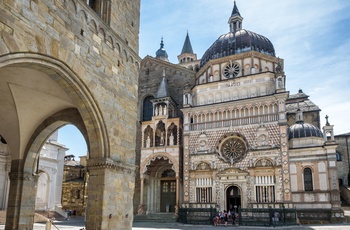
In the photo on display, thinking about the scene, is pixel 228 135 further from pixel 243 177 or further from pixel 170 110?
pixel 170 110

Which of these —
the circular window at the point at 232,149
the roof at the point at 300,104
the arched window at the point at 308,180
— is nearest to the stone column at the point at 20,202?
the circular window at the point at 232,149

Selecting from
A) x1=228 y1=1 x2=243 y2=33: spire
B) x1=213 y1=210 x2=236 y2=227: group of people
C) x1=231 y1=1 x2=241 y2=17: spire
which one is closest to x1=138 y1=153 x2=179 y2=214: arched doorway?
x1=213 y1=210 x2=236 y2=227: group of people

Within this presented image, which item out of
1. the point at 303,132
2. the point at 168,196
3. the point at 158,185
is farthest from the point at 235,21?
the point at 168,196

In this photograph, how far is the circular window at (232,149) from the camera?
24.7 meters

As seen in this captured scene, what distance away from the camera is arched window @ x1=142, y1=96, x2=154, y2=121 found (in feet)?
104

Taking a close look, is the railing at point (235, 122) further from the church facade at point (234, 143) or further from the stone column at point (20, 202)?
the stone column at point (20, 202)

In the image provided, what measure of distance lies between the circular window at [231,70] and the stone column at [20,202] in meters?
19.4

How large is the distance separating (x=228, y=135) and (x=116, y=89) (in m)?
16.9

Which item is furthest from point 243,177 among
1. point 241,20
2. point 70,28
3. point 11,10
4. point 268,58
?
point 11,10

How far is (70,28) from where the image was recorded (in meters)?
7.70

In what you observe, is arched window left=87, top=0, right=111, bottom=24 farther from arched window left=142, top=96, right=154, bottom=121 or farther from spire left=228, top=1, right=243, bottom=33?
spire left=228, top=1, right=243, bottom=33

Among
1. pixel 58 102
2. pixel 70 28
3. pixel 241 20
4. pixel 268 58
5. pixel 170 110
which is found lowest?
pixel 58 102

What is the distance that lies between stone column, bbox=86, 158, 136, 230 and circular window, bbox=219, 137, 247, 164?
16.1m

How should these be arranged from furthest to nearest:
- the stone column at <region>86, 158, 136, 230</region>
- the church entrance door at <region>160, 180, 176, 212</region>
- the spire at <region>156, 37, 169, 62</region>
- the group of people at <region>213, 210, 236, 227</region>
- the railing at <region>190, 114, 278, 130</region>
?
the spire at <region>156, 37, 169, 62</region>
the church entrance door at <region>160, 180, 176, 212</region>
the railing at <region>190, 114, 278, 130</region>
the group of people at <region>213, 210, 236, 227</region>
the stone column at <region>86, 158, 136, 230</region>
